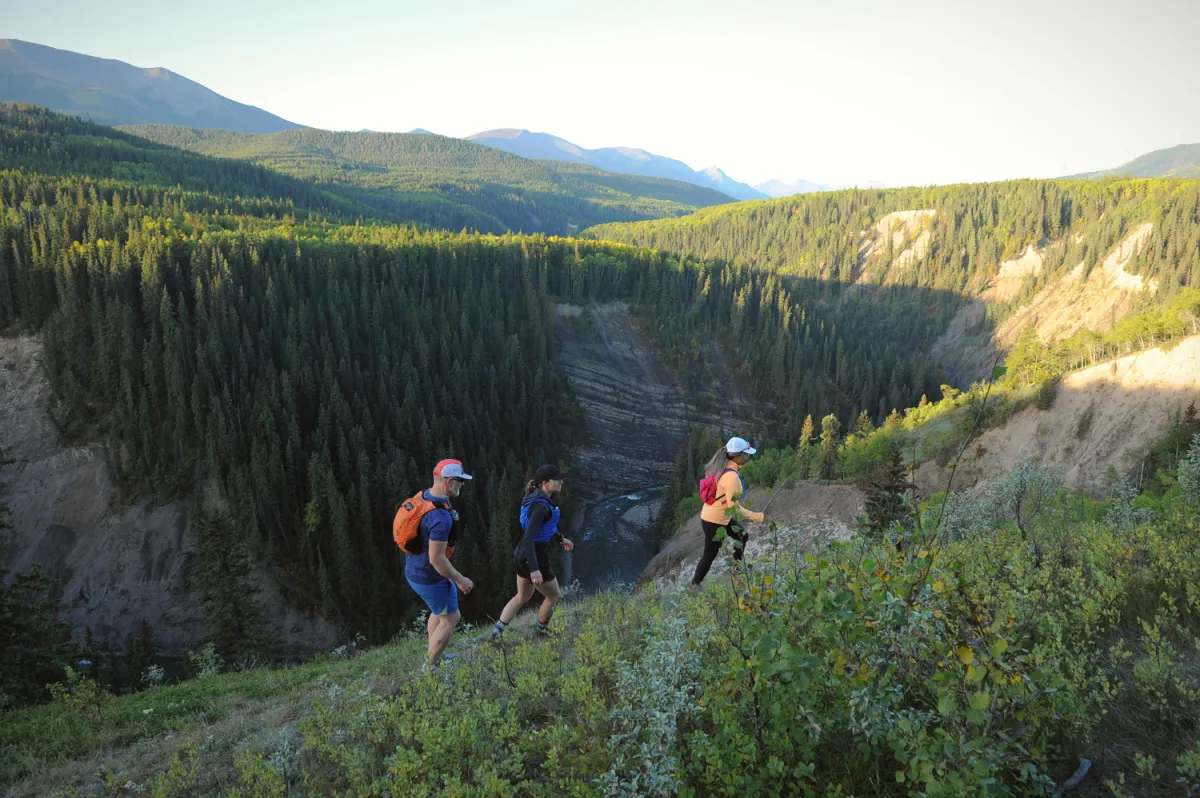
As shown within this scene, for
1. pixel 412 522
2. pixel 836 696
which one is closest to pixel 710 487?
pixel 412 522

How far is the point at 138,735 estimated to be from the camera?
9359 mm

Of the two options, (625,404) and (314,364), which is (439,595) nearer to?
(314,364)

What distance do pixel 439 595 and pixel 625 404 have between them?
2915 inches

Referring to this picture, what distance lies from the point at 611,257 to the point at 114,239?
211ft

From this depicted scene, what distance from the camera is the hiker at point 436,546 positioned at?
8109 mm

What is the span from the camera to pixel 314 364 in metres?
58.8

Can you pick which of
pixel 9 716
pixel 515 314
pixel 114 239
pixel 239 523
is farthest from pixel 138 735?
pixel 515 314

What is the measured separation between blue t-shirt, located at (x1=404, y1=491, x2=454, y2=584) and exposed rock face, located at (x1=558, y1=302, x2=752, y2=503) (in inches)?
2466

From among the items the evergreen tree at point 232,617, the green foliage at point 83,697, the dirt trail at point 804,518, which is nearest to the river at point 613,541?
the dirt trail at point 804,518

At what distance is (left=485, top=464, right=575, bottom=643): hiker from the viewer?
29.3ft

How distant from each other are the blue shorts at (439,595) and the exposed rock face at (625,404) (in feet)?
204

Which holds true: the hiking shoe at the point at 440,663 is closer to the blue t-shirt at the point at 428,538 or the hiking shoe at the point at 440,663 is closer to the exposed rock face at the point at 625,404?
the blue t-shirt at the point at 428,538

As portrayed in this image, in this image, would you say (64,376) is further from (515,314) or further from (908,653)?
(908,653)

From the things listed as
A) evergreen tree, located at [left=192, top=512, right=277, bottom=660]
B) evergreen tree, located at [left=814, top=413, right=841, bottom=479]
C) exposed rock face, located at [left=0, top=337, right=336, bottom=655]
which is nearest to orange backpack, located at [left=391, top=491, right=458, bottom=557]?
evergreen tree, located at [left=192, top=512, right=277, bottom=660]
